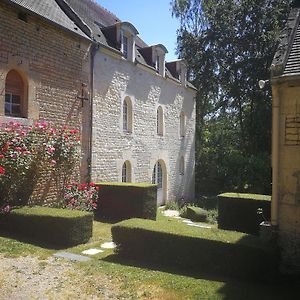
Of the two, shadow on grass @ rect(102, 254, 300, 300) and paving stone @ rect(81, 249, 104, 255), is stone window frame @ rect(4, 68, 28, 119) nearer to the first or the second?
paving stone @ rect(81, 249, 104, 255)

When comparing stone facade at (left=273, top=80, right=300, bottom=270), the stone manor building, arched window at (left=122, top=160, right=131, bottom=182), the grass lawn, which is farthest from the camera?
arched window at (left=122, top=160, right=131, bottom=182)

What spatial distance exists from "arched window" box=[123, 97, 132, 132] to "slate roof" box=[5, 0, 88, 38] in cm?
390

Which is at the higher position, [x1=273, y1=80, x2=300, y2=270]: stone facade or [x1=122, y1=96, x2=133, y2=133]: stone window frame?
[x1=122, y1=96, x2=133, y2=133]: stone window frame

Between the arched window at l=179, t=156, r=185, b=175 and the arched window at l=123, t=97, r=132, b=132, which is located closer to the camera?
the arched window at l=123, t=97, r=132, b=132

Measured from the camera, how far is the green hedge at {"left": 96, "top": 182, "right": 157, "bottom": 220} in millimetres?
12078

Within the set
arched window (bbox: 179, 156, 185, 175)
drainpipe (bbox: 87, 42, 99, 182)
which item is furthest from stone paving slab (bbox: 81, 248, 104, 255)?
arched window (bbox: 179, 156, 185, 175)

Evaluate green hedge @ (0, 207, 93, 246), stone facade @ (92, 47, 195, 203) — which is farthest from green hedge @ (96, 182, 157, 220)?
green hedge @ (0, 207, 93, 246)

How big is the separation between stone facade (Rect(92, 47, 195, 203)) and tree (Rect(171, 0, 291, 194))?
9.14 ft

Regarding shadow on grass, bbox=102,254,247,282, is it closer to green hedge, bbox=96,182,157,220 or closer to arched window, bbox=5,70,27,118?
green hedge, bbox=96,182,157,220

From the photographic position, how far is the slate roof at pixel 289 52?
7465 millimetres

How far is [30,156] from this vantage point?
9508 mm

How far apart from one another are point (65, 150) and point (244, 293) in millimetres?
7215

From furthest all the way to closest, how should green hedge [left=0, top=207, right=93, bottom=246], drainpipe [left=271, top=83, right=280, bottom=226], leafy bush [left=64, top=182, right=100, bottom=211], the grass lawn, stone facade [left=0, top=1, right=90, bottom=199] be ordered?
leafy bush [left=64, top=182, right=100, bottom=211]
stone facade [left=0, top=1, right=90, bottom=199]
green hedge [left=0, top=207, right=93, bottom=246]
drainpipe [left=271, top=83, right=280, bottom=226]
the grass lawn

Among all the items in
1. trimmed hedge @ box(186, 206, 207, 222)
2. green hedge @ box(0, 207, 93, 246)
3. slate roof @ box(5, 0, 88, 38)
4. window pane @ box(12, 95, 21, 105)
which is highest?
slate roof @ box(5, 0, 88, 38)
